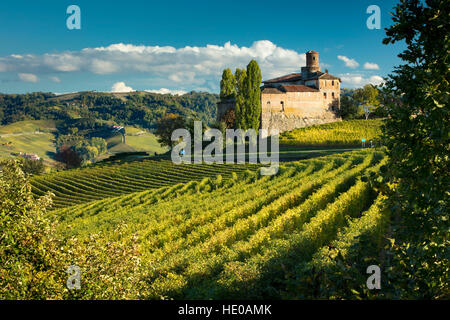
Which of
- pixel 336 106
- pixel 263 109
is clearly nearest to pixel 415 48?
pixel 263 109

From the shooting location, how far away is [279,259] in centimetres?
932

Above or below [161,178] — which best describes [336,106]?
above

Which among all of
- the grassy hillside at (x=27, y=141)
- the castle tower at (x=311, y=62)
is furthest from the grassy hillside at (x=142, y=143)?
the castle tower at (x=311, y=62)

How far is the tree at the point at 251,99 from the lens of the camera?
6397 centimetres

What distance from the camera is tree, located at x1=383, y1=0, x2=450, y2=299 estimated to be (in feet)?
18.1

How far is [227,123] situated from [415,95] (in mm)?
67251

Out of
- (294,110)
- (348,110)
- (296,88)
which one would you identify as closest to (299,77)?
(296,88)

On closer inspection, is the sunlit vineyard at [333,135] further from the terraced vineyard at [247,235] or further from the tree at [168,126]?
the terraced vineyard at [247,235]

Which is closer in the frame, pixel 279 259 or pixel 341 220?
pixel 279 259

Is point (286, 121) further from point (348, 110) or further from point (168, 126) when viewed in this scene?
point (168, 126)

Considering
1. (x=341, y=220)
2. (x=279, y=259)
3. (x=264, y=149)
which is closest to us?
(x=279, y=259)

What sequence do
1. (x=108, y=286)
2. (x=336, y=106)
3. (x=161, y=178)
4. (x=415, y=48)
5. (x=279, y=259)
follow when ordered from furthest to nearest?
(x=336, y=106) → (x=161, y=178) → (x=279, y=259) → (x=108, y=286) → (x=415, y=48)
